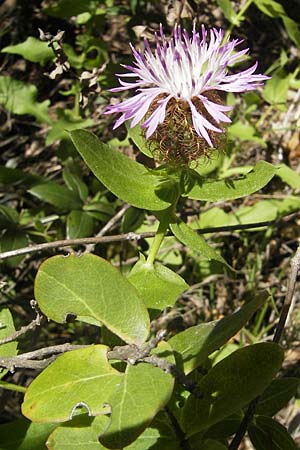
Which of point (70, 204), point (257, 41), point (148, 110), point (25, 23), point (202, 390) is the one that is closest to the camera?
point (202, 390)

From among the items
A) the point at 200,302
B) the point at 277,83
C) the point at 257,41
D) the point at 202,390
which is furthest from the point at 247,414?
the point at 257,41

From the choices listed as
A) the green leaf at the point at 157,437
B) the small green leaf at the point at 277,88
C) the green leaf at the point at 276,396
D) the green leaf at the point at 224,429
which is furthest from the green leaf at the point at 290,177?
the green leaf at the point at 157,437

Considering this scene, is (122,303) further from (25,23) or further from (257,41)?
(257,41)

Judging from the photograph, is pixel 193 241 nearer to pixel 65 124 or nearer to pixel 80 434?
pixel 80 434

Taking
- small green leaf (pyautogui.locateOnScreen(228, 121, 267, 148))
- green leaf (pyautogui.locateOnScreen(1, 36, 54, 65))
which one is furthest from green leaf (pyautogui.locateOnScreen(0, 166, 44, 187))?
small green leaf (pyautogui.locateOnScreen(228, 121, 267, 148))

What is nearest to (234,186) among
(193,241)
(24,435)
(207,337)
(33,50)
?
(193,241)
